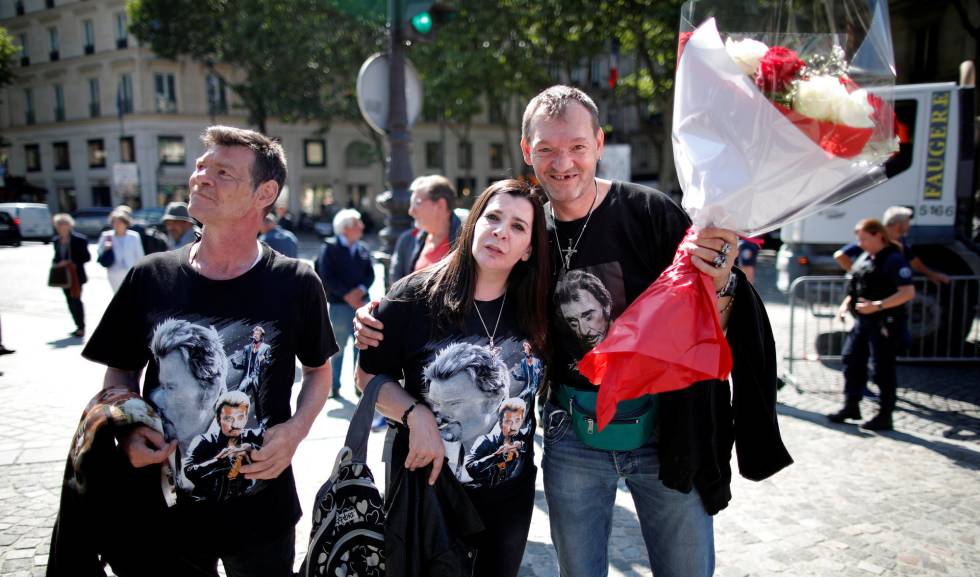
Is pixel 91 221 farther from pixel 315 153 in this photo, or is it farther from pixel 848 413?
pixel 848 413

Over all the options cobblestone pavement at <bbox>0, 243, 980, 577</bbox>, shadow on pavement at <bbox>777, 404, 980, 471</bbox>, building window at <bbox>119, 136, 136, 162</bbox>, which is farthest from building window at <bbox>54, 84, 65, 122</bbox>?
shadow on pavement at <bbox>777, 404, 980, 471</bbox>

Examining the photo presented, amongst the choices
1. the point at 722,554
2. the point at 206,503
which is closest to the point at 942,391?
the point at 722,554

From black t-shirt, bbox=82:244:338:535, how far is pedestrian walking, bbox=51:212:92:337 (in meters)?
8.48

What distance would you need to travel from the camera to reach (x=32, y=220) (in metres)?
26.7

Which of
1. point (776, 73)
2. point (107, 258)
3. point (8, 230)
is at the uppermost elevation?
point (776, 73)

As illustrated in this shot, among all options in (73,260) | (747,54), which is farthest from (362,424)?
(73,260)

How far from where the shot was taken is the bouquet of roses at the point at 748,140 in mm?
1737

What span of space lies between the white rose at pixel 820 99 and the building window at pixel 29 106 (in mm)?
51188

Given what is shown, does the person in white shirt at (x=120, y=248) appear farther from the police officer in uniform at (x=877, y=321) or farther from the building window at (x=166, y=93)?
the building window at (x=166, y=93)

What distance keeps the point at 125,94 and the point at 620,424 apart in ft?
141

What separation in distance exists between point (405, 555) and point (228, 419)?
2.29 ft

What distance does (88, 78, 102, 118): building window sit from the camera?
39.2m

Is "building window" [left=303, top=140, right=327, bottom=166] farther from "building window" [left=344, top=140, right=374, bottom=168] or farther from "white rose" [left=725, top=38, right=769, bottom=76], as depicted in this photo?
"white rose" [left=725, top=38, right=769, bottom=76]

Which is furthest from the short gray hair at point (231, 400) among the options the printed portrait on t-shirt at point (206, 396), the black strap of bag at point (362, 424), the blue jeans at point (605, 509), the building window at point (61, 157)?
the building window at point (61, 157)
